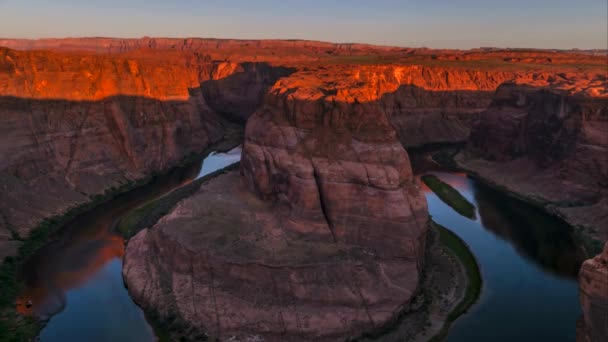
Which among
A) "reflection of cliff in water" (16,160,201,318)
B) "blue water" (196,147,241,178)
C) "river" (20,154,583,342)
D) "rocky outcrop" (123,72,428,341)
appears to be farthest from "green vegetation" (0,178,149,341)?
"blue water" (196,147,241,178)

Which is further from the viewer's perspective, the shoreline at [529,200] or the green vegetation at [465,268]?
the shoreline at [529,200]

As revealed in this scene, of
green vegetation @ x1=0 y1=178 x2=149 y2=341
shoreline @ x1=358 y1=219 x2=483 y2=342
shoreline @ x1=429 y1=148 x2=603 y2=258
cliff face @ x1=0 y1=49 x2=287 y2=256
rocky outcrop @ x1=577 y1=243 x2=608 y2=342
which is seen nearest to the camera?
rocky outcrop @ x1=577 y1=243 x2=608 y2=342

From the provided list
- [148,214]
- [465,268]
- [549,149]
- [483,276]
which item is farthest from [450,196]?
[148,214]

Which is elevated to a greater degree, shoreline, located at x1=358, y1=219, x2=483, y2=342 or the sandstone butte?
the sandstone butte

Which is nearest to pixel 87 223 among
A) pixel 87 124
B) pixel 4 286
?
pixel 4 286

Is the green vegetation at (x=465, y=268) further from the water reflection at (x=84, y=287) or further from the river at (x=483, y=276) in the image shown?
the water reflection at (x=84, y=287)

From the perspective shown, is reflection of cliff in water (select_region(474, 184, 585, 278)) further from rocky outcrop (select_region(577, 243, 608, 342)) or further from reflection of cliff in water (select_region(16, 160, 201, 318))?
reflection of cliff in water (select_region(16, 160, 201, 318))

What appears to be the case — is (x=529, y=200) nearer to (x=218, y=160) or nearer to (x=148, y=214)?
(x=148, y=214)

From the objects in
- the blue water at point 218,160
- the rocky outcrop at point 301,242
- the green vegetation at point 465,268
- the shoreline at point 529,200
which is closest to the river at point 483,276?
the green vegetation at point 465,268

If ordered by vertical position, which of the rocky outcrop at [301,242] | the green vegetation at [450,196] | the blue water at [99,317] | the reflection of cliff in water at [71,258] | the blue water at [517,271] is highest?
the rocky outcrop at [301,242]
